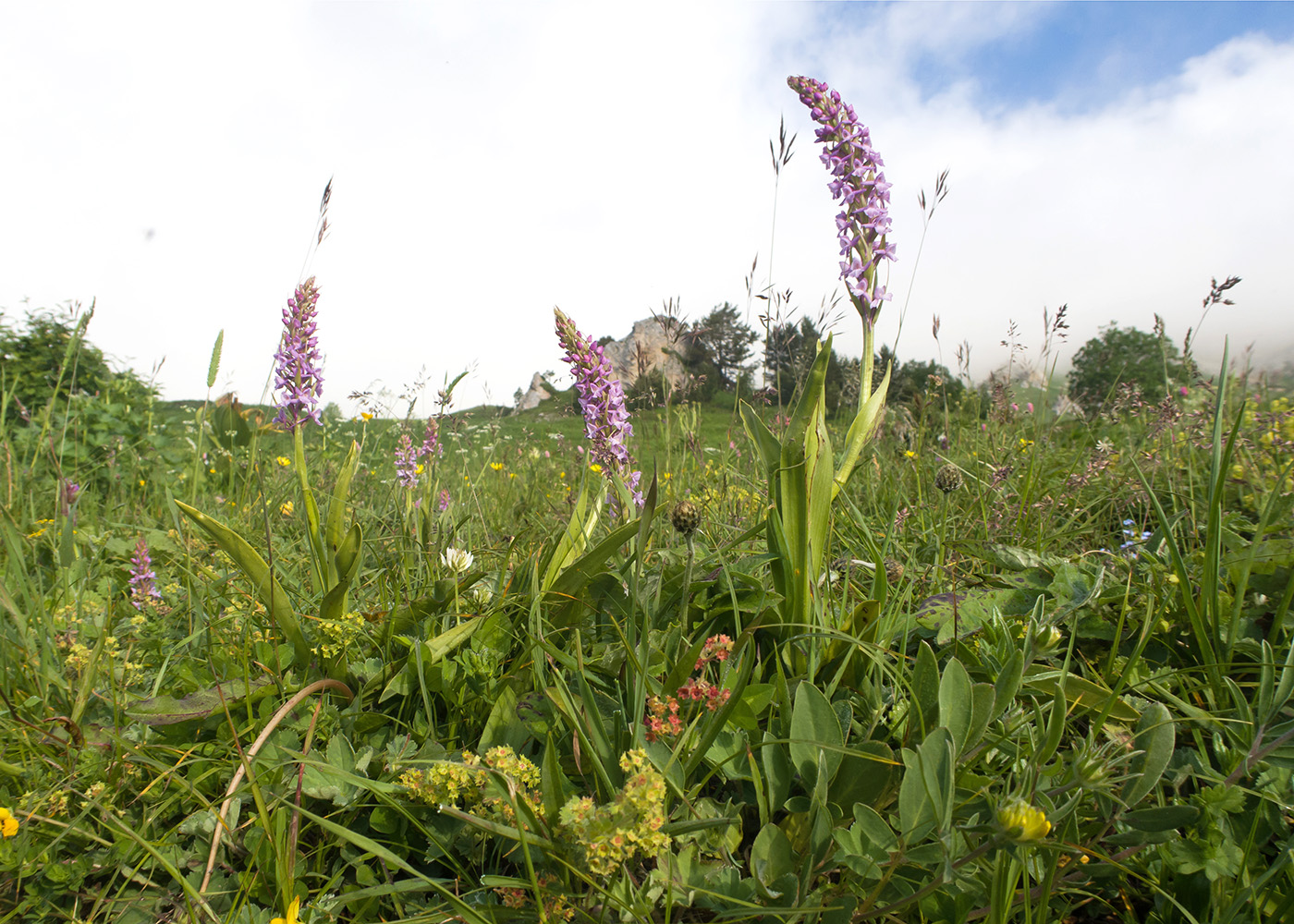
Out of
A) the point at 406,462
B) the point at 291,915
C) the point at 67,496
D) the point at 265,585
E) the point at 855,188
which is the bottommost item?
the point at 291,915

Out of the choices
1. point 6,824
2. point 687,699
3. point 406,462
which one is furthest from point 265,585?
point 406,462

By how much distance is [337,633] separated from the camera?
141 cm

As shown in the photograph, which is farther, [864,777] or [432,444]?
[432,444]

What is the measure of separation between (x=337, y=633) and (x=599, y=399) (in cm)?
84

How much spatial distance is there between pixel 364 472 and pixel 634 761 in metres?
3.93

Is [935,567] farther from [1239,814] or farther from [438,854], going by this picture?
[438,854]

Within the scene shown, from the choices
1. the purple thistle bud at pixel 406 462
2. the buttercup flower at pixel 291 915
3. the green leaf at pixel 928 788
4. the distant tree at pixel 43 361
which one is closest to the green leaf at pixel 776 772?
the green leaf at pixel 928 788

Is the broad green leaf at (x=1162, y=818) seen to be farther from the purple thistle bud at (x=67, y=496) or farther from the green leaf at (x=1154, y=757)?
the purple thistle bud at (x=67, y=496)

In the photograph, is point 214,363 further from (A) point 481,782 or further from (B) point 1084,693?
(B) point 1084,693

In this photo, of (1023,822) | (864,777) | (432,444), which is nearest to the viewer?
(1023,822)

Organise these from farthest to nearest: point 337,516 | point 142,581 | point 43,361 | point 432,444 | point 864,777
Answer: point 43,361 → point 432,444 → point 142,581 → point 337,516 → point 864,777

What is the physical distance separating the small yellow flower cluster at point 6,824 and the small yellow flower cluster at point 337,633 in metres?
0.51

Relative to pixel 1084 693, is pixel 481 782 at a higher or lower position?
lower

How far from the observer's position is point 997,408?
4289mm
